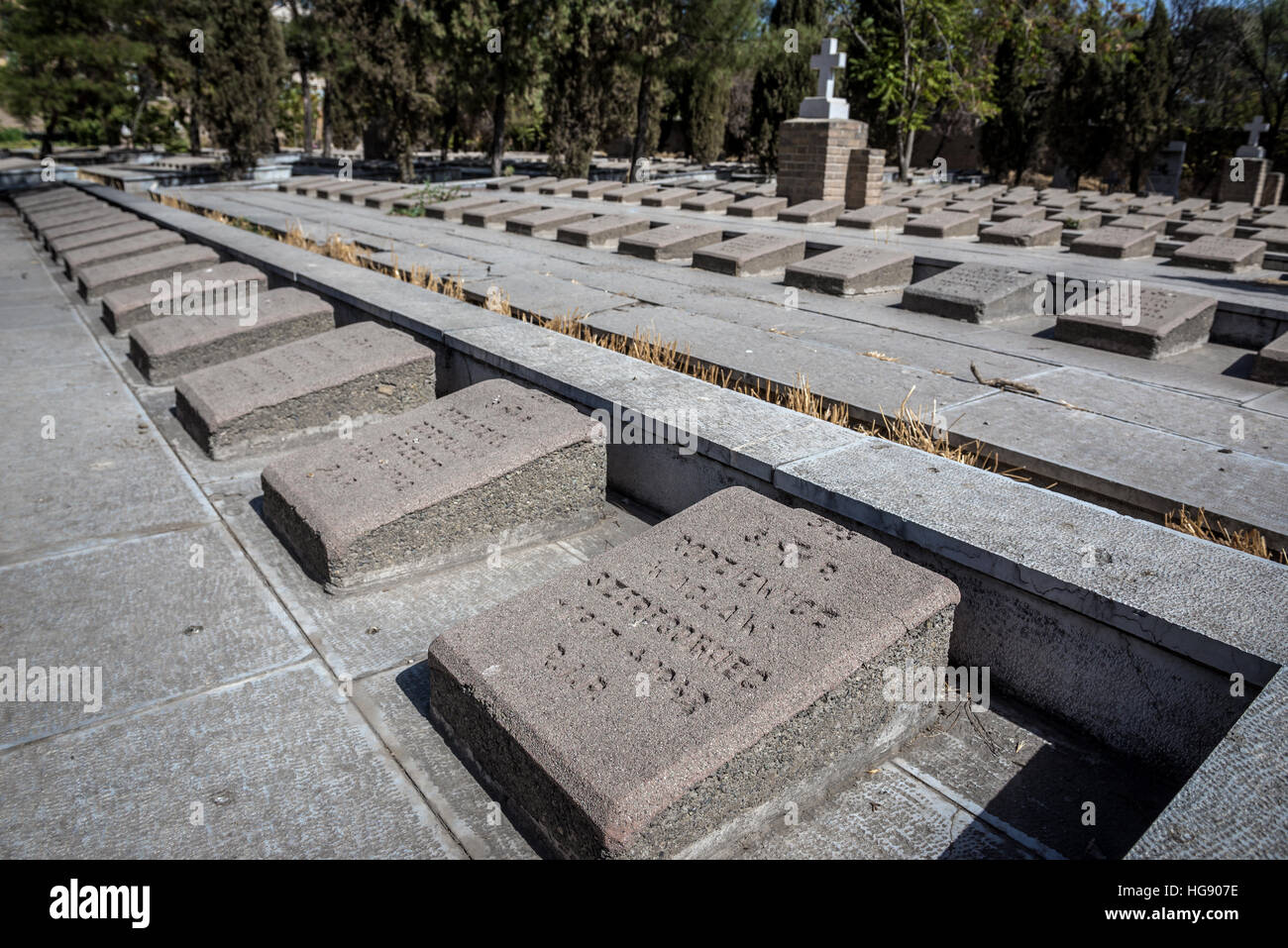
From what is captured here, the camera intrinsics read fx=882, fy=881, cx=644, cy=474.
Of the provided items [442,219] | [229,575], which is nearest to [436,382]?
[229,575]

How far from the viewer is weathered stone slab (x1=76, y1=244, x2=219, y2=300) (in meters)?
7.49

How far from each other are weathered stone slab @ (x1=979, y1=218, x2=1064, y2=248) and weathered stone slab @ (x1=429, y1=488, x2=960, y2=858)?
839 cm

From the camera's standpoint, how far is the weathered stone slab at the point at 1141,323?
5.48 meters

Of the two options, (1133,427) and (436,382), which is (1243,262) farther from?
(436,382)

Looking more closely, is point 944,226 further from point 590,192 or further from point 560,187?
point 560,187

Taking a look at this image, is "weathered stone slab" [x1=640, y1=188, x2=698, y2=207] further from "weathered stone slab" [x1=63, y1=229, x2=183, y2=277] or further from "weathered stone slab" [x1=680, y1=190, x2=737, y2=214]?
"weathered stone slab" [x1=63, y1=229, x2=183, y2=277]

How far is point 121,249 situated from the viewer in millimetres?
8633

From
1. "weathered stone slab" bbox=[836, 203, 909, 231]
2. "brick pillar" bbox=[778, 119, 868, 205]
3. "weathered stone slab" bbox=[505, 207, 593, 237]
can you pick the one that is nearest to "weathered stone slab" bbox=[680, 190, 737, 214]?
"brick pillar" bbox=[778, 119, 868, 205]

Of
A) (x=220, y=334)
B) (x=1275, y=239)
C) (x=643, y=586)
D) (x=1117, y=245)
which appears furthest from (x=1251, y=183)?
(x=643, y=586)

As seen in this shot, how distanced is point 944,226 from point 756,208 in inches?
122

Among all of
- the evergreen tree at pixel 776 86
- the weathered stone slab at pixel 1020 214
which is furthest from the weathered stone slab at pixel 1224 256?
the evergreen tree at pixel 776 86

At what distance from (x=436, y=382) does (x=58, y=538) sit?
7.09 feet

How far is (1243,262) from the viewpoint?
8703 millimetres

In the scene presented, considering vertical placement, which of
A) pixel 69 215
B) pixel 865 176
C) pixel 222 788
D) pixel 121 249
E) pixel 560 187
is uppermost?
pixel 865 176
